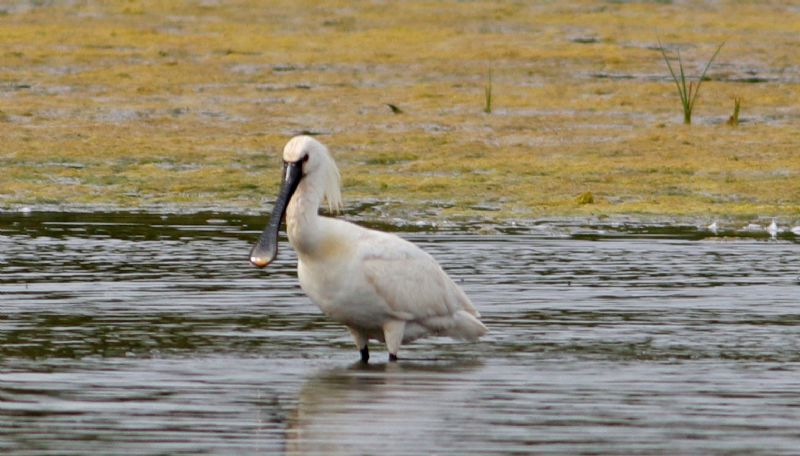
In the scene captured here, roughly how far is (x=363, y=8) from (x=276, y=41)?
14.1ft

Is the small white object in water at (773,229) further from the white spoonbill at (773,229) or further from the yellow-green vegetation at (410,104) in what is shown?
the yellow-green vegetation at (410,104)

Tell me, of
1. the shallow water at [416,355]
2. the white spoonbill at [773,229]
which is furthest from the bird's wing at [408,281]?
the white spoonbill at [773,229]

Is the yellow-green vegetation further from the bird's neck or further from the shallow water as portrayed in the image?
the bird's neck

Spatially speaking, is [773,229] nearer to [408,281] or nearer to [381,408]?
[408,281]

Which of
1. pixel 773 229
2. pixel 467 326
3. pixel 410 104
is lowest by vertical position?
pixel 773 229

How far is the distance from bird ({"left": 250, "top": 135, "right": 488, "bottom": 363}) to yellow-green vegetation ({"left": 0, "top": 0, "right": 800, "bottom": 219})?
6.59 meters

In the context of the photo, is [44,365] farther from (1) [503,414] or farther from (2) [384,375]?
(1) [503,414]

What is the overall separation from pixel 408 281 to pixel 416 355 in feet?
1.49

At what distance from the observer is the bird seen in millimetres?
9586

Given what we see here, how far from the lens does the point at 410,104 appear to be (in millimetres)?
24344

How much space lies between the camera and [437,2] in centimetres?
3556

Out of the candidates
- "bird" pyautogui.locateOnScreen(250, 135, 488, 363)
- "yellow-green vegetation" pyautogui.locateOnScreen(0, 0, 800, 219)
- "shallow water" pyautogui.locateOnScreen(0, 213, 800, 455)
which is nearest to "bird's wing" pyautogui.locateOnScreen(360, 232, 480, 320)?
"bird" pyautogui.locateOnScreen(250, 135, 488, 363)

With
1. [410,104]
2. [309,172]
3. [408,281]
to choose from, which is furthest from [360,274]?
[410,104]

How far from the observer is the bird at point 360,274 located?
959 centimetres
